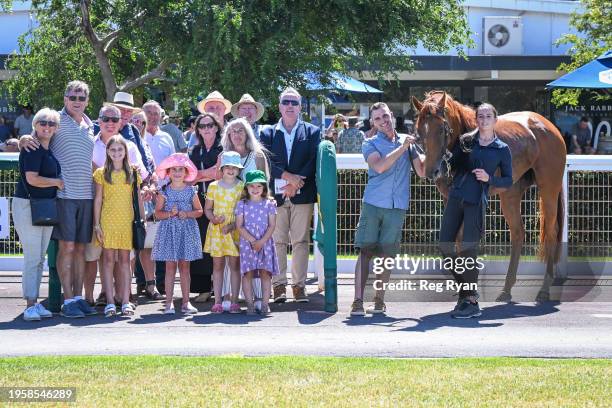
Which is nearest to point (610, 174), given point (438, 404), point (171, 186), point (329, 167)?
point (329, 167)

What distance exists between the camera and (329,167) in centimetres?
1081

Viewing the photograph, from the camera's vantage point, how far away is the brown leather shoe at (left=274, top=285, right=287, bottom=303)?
1137cm

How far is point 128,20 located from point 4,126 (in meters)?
9.19

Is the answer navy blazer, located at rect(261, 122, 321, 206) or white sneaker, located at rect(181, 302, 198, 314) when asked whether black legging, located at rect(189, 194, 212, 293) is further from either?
navy blazer, located at rect(261, 122, 321, 206)

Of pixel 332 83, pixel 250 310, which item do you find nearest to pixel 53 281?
pixel 250 310

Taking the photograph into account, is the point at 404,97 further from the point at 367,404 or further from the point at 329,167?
the point at 367,404

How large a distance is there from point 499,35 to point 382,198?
20545mm

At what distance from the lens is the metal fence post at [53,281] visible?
34.9ft

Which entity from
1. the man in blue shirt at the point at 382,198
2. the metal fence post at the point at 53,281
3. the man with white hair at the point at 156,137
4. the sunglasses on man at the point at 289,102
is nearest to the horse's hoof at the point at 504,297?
the man in blue shirt at the point at 382,198

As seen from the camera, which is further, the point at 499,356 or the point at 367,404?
the point at 499,356

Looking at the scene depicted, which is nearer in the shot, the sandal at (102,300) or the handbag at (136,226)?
the handbag at (136,226)

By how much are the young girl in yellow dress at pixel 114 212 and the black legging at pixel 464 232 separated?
3.07m

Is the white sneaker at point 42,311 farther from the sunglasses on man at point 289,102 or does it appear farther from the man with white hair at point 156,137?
the sunglasses on man at point 289,102

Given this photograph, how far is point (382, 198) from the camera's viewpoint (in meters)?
10.4
